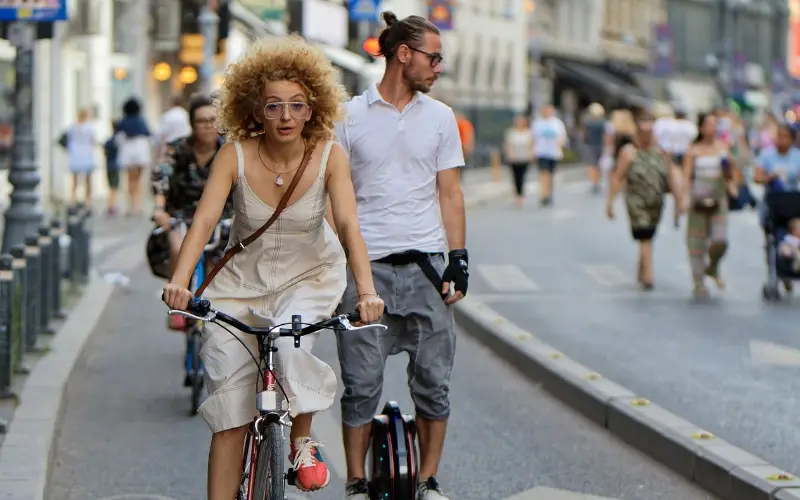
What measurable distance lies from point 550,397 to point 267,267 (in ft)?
15.6

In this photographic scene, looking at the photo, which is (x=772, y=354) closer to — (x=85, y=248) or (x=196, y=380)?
(x=196, y=380)

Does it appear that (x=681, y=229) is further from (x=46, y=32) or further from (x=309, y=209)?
(x=309, y=209)

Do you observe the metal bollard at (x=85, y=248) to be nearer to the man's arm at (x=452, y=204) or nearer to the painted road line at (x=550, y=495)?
the painted road line at (x=550, y=495)

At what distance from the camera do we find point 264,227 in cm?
548

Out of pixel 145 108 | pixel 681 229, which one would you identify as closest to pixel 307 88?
pixel 681 229

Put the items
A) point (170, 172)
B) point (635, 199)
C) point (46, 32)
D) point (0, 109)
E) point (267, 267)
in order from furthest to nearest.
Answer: point (0, 109)
point (635, 199)
point (46, 32)
point (170, 172)
point (267, 267)

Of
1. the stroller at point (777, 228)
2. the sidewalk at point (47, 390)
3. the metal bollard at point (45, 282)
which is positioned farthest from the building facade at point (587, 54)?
the metal bollard at point (45, 282)

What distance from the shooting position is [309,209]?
5539mm

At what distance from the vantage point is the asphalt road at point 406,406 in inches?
295

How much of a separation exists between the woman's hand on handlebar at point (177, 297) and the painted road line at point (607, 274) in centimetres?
1163

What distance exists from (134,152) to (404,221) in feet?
63.6

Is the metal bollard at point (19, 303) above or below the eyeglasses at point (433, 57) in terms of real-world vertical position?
below

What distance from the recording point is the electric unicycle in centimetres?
627

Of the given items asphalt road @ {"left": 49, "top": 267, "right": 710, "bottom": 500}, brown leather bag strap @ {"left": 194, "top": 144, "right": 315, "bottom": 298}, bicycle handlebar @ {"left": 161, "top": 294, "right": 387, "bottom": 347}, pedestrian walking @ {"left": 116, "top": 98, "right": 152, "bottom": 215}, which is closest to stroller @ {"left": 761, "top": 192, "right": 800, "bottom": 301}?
asphalt road @ {"left": 49, "top": 267, "right": 710, "bottom": 500}
